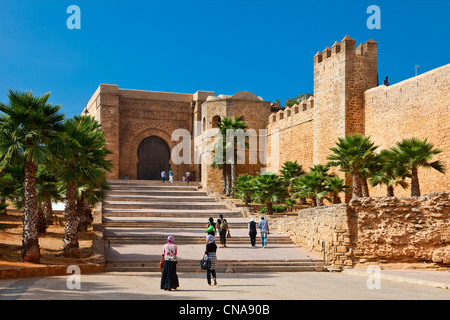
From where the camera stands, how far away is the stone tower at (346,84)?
23516mm

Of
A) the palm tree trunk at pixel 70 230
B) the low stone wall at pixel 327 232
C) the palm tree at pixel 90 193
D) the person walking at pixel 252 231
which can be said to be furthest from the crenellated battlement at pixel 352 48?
the palm tree trunk at pixel 70 230

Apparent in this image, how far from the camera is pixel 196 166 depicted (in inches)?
1436

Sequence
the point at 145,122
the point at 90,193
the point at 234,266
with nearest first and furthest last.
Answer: the point at 234,266, the point at 90,193, the point at 145,122

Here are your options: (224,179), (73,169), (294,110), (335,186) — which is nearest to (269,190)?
(335,186)

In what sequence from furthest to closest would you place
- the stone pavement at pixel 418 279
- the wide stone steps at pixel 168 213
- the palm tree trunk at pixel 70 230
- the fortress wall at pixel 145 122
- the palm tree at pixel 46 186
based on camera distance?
the fortress wall at pixel 145 122
the wide stone steps at pixel 168 213
the palm tree at pixel 46 186
the palm tree trunk at pixel 70 230
the stone pavement at pixel 418 279

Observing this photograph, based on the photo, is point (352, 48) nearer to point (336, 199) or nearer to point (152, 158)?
point (336, 199)

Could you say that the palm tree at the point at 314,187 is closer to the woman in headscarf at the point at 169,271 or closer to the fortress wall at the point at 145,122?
the woman in headscarf at the point at 169,271

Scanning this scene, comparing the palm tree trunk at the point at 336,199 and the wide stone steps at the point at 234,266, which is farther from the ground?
the palm tree trunk at the point at 336,199

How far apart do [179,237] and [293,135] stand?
14854 millimetres

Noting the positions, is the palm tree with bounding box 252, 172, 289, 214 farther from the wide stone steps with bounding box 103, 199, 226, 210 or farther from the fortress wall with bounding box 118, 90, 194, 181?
the fortress wall with bounding box 118, 90, 194, 181

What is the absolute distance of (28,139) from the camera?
12.7m

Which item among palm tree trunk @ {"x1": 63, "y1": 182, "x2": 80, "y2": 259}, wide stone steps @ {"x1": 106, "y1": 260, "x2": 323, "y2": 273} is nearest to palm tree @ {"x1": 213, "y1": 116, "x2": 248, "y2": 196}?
wide stone steps @ {"x1": 106, "y1": 260, "x2": 323, "y2": 273}

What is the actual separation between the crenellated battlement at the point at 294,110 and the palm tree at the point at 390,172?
914 centimetres
